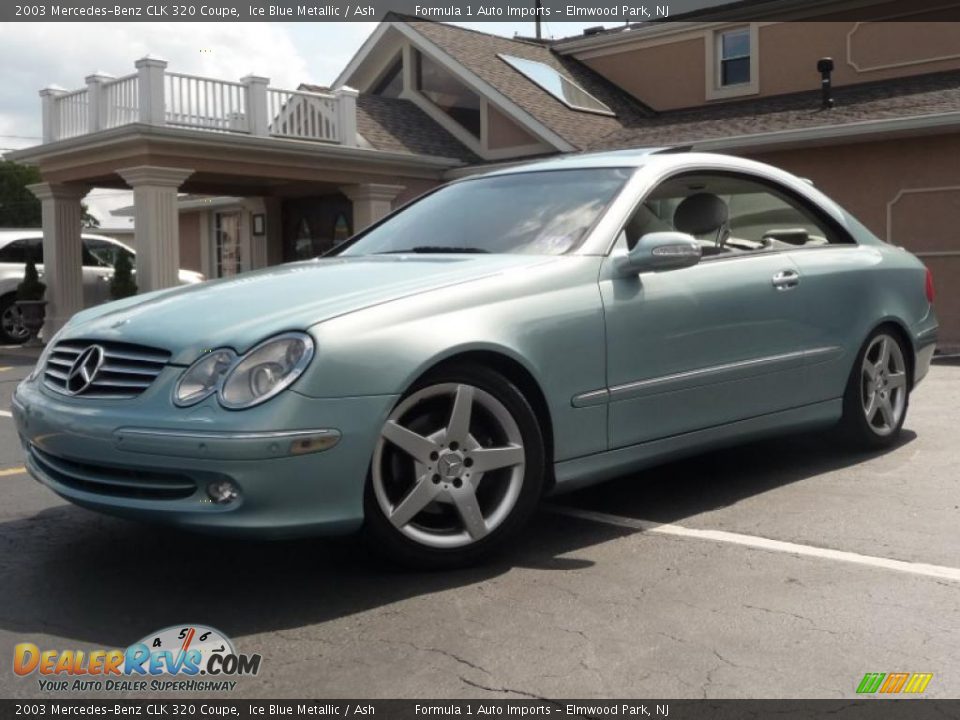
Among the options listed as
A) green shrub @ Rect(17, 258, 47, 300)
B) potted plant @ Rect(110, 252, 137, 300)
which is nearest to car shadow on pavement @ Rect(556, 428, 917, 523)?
potted plant @ Rect(110, 252, 137, 300)

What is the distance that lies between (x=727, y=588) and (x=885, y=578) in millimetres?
570

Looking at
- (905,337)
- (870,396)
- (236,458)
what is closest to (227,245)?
(905,337)

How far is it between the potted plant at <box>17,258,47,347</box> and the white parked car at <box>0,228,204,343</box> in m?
0.36

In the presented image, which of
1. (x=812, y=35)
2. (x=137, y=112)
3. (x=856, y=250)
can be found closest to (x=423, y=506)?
(x=856, y=250)

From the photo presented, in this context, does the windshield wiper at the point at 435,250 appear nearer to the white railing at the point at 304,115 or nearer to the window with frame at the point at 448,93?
the white railing at the point at 304,115

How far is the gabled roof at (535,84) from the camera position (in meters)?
19.0

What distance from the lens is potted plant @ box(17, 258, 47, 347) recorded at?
1773cm

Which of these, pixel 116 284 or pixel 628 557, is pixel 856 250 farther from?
pixel 116 284

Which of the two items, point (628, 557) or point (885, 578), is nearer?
point (885, 578)

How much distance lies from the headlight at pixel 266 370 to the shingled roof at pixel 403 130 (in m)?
16.0

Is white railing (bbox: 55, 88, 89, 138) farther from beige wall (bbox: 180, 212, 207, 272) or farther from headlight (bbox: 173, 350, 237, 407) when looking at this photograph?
headlight (bbox: 173, 350, 237, 407)

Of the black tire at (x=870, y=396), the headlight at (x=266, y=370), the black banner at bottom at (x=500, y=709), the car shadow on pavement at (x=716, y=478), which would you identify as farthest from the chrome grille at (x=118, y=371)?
the black tire at (x=870, y=396)

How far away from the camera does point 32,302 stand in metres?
17.7

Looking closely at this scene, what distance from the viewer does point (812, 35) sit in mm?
18109
